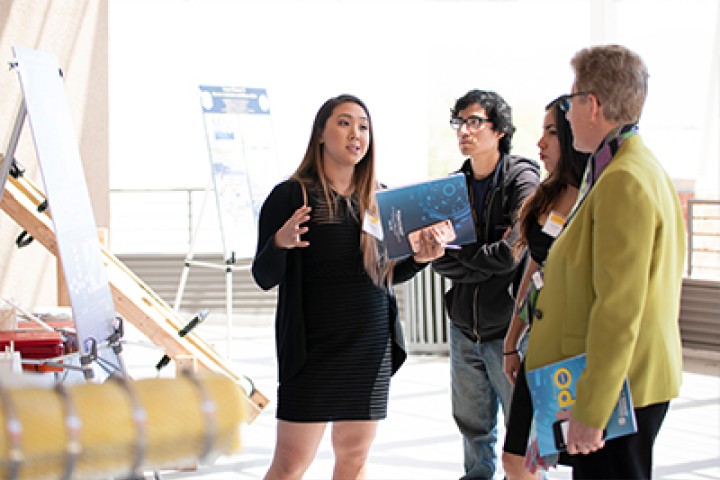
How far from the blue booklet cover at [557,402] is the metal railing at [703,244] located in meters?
6.07

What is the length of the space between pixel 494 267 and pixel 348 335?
738 millimetres

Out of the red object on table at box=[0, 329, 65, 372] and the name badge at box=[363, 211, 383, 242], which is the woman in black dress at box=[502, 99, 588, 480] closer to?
the name badge at box=[363, 211, 383, 242]

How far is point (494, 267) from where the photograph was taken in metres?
3.45

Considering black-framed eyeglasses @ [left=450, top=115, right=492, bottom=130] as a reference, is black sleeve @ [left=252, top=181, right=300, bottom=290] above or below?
below

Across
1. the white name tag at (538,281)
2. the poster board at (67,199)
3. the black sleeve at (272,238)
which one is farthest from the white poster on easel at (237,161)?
the white name tag at (538,281)

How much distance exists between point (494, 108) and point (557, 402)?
1.71m

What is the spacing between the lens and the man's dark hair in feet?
11.9

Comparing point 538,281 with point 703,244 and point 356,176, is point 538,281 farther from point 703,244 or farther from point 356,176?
point 703,244

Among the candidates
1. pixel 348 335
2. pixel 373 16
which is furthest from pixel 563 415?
pixel 373 16

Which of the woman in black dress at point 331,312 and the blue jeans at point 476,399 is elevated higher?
the woman in black dress at point 331,312

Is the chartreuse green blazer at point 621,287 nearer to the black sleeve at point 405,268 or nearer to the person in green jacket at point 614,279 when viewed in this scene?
the person in green jacket at point 614,279

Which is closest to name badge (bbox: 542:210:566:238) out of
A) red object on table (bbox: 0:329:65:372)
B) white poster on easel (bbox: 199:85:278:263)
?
red object on table (bbox: 0:329:65:372)

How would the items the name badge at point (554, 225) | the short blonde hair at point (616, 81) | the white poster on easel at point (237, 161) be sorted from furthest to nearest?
the white poster on easel at point (237, 161), the name badge at point (554, 225), the short blonde hair at point (616, 81)

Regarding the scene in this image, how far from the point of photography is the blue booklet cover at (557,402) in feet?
6.57
